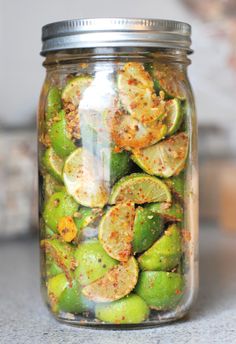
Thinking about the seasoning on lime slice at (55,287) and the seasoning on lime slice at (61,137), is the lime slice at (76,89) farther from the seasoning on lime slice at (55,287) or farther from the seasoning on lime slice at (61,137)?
the seasoning on lime slice at (55,287)

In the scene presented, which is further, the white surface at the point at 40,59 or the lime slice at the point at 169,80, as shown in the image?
the white surface at the point at 40,59

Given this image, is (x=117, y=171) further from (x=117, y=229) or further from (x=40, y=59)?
(x=40, y=59)

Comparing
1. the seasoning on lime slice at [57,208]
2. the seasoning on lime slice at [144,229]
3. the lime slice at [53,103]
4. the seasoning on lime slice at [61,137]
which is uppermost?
the lime slice at [53,103]

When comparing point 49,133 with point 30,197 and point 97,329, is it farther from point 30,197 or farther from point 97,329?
point 30,197

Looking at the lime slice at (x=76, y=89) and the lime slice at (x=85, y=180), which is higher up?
the lime slice at (x=76, y=89)

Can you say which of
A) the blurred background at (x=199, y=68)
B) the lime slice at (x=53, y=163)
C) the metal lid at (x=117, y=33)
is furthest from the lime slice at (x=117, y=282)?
the blurred background at (x=199, y=68)
